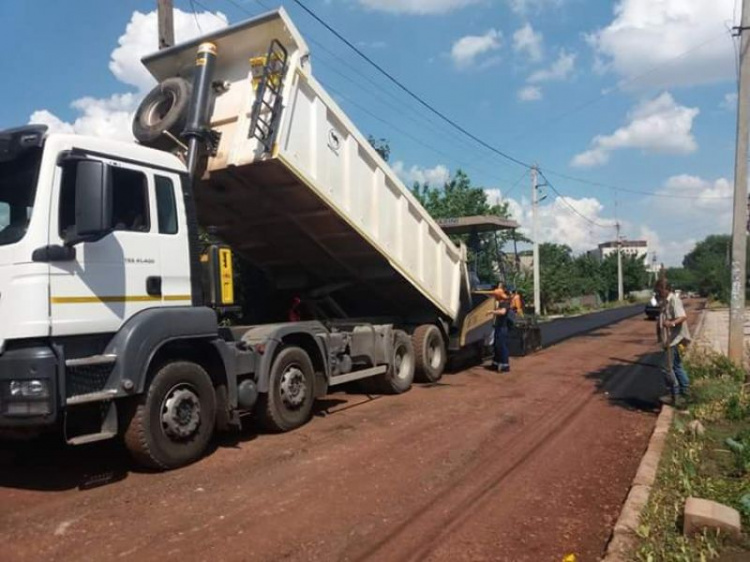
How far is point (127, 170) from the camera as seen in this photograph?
5.80m

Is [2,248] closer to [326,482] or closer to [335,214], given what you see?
[326,482]

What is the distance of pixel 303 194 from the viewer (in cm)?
784

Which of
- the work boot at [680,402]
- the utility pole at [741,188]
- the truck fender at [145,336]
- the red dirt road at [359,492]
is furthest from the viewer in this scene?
the utility pole at [741,188]

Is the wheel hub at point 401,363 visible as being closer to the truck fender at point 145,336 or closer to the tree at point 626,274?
the truck fender at point 145,336

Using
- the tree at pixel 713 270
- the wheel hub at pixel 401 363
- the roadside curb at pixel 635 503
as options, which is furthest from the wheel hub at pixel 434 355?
the tree at pixel 713 270

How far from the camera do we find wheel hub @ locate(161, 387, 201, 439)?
5.81 m

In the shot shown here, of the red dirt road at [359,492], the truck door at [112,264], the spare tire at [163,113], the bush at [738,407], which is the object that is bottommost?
the red dirt road at [359,492]

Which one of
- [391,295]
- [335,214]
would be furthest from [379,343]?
[335,214]

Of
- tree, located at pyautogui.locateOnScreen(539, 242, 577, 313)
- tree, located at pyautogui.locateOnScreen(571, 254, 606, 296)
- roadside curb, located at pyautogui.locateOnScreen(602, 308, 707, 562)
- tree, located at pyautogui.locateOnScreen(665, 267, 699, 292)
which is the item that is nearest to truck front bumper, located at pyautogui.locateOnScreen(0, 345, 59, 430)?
roadside curb, located at pyautogui.locateOnScreen(602, 308, 707, 562)

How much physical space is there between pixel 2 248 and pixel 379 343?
5526mm

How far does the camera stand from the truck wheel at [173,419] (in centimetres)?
558

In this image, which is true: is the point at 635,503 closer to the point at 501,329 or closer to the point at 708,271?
the point at 501,329

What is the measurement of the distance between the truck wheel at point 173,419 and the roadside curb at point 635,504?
142 inches

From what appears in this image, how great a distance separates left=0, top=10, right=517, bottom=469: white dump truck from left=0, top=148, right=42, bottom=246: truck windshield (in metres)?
0.02
